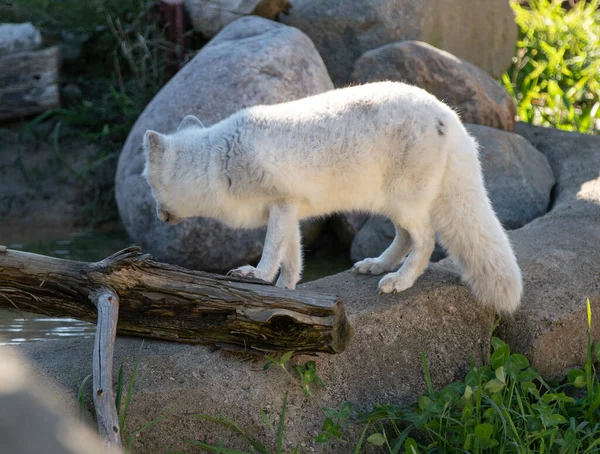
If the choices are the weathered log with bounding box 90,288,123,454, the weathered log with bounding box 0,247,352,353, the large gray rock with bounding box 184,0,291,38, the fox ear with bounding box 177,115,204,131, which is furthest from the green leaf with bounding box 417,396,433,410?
the large gray rock with bounding box 184,0,291,38

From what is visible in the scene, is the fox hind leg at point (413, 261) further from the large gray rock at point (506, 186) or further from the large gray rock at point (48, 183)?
the large gray rock at point (48, 183)

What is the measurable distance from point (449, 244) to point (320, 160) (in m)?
0.71

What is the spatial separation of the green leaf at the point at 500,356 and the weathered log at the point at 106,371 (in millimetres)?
1574

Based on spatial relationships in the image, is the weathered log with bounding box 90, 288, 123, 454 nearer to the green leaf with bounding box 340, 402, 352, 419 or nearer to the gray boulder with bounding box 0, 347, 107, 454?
the green leaf with bounding box 340, 402, 352, 419

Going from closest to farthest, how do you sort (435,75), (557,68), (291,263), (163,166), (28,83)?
(163,166) < (291,263) < (435,75) < (28,83) < (557,68)

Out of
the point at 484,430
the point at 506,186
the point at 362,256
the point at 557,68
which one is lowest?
the point at 362,256

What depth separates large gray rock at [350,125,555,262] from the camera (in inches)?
221

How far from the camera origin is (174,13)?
24.6ft

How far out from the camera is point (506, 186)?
223 inches

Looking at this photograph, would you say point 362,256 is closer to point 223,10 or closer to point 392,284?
point 392,284

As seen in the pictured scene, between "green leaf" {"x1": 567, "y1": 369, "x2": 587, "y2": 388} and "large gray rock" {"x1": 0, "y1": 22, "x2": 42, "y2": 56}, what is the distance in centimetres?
621

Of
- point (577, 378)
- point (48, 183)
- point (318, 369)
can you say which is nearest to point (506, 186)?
point (577, 378)

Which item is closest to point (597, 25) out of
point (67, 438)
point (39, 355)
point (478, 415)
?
point (478, 415)

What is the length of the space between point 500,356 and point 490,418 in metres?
0.35
